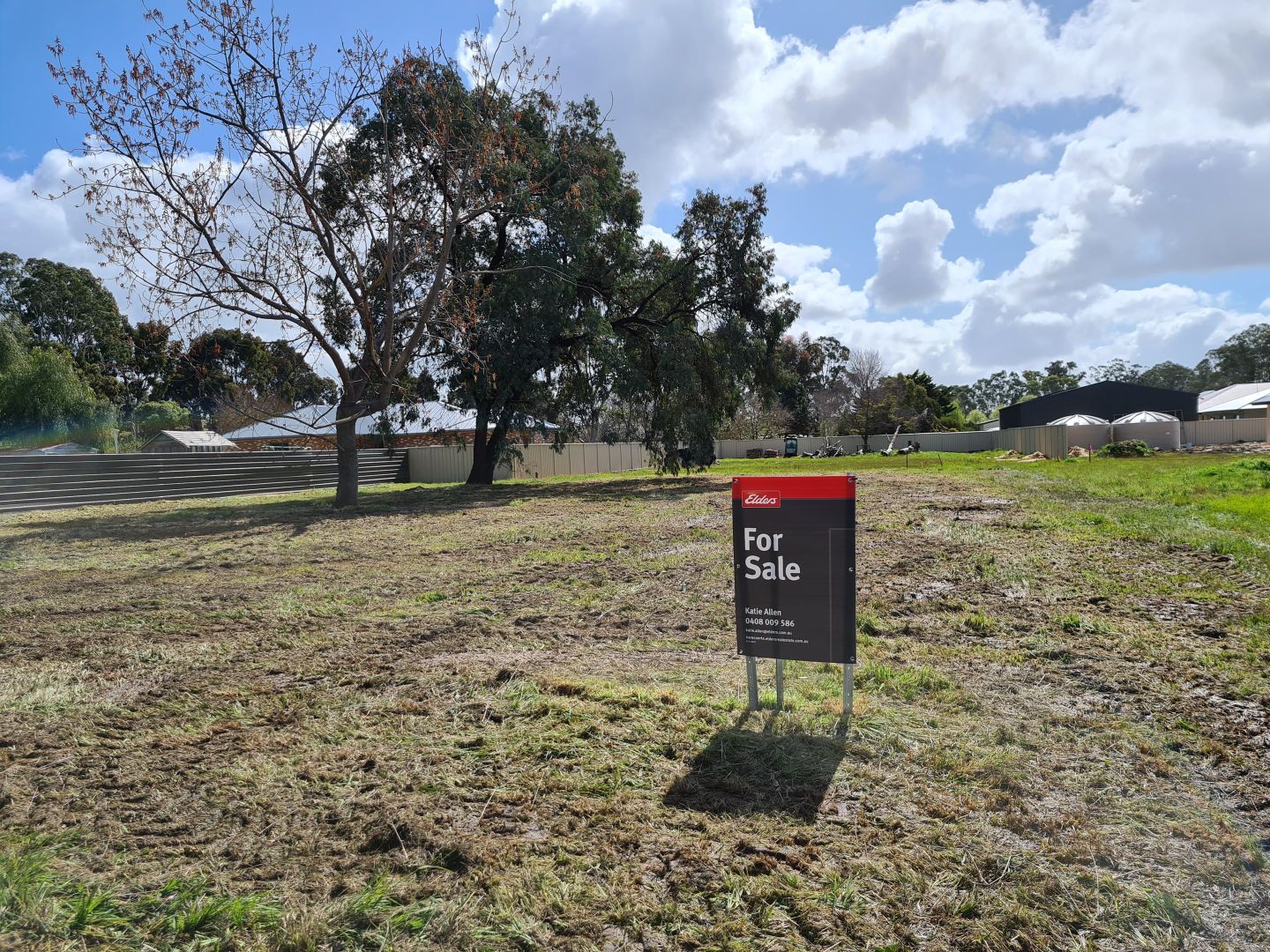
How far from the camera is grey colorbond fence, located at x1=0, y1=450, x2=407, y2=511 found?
17.9m

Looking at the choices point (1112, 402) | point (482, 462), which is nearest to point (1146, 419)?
point (1112, 402)

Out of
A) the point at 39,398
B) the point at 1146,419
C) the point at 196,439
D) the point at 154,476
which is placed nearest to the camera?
the point at 154,476

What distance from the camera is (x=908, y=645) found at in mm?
5258

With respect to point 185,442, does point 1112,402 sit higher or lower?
higher

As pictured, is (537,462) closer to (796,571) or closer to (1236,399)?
(796,571)

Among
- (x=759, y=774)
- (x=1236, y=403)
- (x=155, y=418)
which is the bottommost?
(x=759, y=774)

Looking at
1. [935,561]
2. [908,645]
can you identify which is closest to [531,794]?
[908,645]

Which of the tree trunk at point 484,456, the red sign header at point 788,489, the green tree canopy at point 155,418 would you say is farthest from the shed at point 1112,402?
the red sign header at point 788,489

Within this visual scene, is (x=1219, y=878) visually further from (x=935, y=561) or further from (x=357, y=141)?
(x=357, y=141)

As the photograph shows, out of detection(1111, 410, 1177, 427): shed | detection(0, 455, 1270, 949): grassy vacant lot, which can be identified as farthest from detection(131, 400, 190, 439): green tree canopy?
detection(1111, 410, 1177, 427): shed

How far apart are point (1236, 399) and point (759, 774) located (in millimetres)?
72169

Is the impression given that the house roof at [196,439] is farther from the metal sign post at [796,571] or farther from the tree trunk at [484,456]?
the metal sign post at [796,571]

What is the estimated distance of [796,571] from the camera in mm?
3830

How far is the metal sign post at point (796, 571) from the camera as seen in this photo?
375cm
